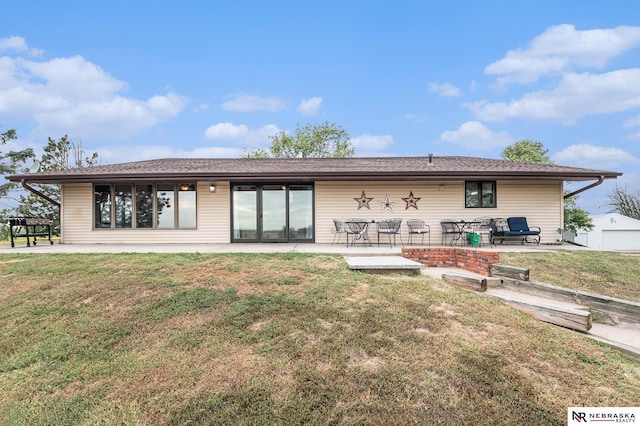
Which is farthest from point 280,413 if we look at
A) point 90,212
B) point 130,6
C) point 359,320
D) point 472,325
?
point 130,6

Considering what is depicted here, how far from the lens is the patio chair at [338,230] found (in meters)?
9.08

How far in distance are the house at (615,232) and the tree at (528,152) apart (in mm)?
5005

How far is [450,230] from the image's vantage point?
365 inches

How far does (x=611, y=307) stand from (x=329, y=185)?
23.3 feet

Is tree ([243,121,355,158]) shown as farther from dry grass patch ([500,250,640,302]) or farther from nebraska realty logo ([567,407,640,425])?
nebraska realty logo ([567,407,640,425])

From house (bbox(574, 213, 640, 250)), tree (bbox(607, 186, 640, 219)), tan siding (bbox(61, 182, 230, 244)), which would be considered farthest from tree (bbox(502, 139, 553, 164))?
tan siding (bbox(61, 182, 230, 244))

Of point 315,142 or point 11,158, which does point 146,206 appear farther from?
point 315,142

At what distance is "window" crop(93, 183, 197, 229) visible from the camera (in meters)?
9.62

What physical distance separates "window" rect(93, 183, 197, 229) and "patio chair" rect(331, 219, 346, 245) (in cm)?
456

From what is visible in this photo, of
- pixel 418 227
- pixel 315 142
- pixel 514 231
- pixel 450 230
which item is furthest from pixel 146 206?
pixel 315 142

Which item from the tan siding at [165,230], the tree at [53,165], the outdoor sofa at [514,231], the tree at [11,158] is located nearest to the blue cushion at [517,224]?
the outdoor sofa at [514,231]

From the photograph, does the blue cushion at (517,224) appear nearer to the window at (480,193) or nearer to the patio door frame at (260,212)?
the window at (480,193)

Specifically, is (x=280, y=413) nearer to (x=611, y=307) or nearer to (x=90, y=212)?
(x=611, y=307)

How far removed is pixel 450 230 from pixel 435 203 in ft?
3.15
